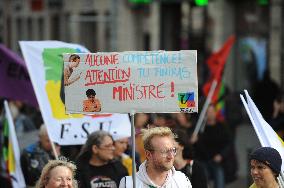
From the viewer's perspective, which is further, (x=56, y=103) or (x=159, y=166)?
(x=56, y=103)

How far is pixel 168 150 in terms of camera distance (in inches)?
281

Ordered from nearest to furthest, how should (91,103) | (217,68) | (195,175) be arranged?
(91,103), (195,175), (217,68)

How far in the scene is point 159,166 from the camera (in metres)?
7.11

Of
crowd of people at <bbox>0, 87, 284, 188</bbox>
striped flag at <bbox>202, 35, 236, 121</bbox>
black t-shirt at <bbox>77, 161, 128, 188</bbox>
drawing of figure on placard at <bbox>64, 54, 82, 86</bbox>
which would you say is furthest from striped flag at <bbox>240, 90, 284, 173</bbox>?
striped flag at <bbox>202, 35, 236, 121</bbox>

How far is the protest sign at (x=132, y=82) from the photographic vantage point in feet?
23.2

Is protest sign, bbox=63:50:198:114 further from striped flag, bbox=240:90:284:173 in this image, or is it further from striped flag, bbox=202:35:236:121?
striped flag, bbox=202:35:236:121

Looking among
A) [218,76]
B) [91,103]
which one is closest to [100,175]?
[91,103]

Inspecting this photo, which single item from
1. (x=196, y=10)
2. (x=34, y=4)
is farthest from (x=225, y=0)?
(x=34, y=4)

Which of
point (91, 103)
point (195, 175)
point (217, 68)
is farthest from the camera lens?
point (217, 68)

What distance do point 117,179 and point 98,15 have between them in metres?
23.1

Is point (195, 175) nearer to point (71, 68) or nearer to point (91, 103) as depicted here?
point (91, 103)

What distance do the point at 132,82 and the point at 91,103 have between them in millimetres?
324

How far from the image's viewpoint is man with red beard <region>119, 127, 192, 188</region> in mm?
7105

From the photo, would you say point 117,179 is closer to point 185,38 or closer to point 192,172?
point 192,172
